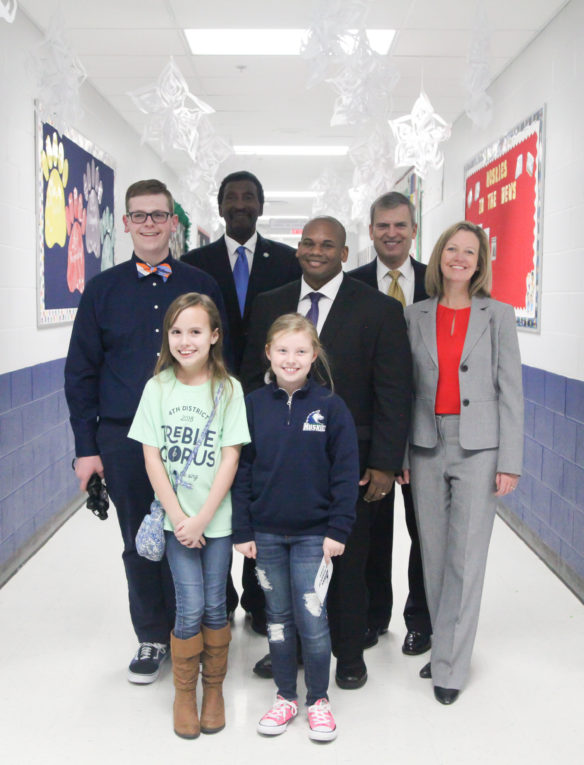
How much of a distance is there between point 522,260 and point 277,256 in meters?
1.96

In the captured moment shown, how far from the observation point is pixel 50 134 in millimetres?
4199

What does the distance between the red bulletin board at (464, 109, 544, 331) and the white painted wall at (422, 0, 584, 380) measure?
0.09 meters

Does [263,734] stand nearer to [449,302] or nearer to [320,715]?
[320,715]

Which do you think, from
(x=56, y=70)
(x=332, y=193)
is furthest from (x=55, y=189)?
(x=332, y=193)

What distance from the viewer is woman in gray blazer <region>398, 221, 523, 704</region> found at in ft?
7.59

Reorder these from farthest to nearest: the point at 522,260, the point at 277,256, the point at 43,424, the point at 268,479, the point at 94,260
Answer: the point at 94,260, the point at 522,260, the point at 43,424, the point at 277,256, the point at 268,479

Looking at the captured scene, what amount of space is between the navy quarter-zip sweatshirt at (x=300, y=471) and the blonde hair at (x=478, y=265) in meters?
0.56

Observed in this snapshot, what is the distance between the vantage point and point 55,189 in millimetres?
4309

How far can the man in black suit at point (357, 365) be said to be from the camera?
2314mm

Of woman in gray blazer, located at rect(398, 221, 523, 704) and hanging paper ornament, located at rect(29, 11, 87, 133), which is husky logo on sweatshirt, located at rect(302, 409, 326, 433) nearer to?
woman in gray blazer, located at rect(398, 221, 523, 704)

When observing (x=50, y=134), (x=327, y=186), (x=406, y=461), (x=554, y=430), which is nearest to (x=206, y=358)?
(x=406, y=461)

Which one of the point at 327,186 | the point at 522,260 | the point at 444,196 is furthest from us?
the point at 327,186

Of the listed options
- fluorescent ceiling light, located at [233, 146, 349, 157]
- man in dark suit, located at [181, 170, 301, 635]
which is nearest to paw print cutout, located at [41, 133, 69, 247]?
man in dark suit, located at [181, 170, 301, 635]

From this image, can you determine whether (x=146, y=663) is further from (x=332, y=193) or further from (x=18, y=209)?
(x=332, y=193)
